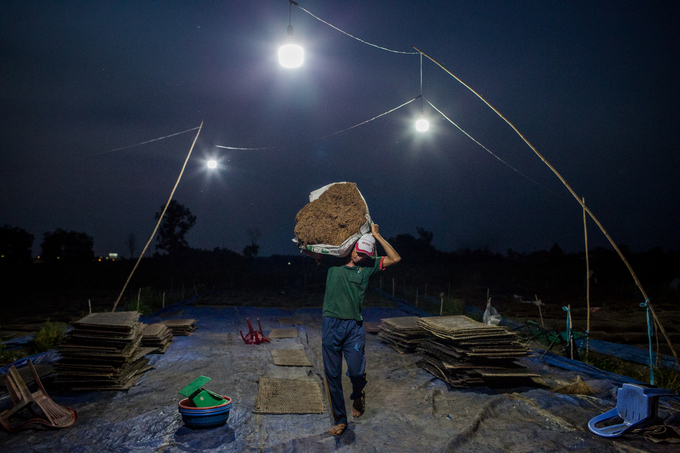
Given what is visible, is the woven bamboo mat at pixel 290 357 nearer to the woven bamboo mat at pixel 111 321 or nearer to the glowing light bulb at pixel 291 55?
the woven bamboo mat at pixel 111 321

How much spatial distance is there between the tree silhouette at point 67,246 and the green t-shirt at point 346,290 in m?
49.2

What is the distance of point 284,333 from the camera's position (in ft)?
26.6

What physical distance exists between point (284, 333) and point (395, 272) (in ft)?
77.9

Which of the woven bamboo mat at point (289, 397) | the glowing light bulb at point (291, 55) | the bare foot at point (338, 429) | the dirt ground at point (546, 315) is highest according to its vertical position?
the glowing light bulb at point (291, 55)

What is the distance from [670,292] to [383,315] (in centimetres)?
1202

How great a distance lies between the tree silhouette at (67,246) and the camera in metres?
42.9

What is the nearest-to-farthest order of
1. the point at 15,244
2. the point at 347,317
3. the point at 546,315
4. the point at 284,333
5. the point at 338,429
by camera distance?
1. the point at 338,429
2. the point at 347,317
3. the point at 284,333
4. the point at 546,315
5. the point at 15,244

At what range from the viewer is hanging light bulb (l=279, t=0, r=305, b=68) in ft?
A: 16.2

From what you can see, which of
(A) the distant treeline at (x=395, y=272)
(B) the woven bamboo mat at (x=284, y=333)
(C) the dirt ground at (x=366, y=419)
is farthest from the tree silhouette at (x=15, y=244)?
(C) the dirt ground at (x=366, y=419)

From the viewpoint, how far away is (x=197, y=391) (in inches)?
138

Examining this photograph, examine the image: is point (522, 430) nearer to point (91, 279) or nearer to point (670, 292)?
point (670, 292)

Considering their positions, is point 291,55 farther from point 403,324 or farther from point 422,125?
point 403,324

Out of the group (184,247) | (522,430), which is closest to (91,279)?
(184,247)

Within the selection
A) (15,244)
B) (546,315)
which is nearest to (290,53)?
(546,315)
